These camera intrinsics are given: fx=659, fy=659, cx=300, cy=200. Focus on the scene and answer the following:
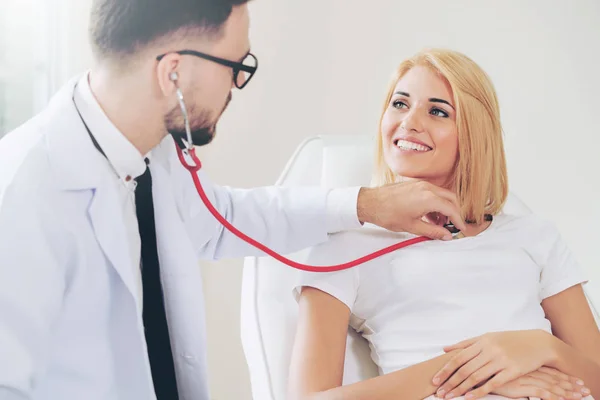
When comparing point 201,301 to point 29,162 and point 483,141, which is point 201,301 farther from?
point 483,141

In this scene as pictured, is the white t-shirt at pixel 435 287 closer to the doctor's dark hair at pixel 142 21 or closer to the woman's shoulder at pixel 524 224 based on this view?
the woman's shoulder at pixel 524 224

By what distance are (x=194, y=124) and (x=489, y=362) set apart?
0.68m

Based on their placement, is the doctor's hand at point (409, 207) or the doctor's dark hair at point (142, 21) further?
the doctor's hand at point (409, 207)

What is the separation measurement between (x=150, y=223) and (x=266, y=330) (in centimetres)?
40

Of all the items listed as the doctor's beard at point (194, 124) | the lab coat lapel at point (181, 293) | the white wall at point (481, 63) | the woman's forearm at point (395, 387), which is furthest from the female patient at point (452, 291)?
the white wall at point (481, 63)

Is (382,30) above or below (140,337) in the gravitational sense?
above

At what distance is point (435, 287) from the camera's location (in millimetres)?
1326

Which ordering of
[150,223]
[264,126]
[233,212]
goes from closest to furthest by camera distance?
[150,223] < [233,212] < [264,126]

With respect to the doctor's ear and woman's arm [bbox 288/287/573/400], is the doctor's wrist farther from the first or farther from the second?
the doctor's ear

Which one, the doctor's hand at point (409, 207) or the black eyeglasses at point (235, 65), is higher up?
the black eyeglasses at point (235, 65)

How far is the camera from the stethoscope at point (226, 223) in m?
1.03

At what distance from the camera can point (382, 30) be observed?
87.4 inches

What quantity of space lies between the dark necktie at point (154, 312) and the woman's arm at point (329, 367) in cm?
24

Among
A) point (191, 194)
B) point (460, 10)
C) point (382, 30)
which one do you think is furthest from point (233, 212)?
point (460, 10)
